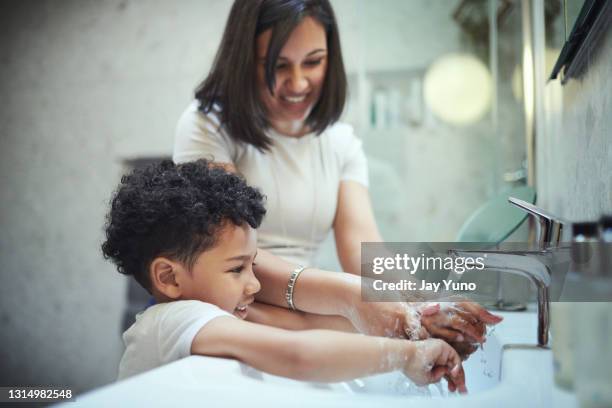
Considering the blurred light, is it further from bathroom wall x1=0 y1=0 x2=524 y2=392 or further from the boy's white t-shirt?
the boy's white t-shirt

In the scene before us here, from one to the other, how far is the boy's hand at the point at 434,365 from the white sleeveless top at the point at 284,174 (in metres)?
0.47

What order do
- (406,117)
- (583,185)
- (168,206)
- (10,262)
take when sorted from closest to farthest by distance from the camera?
(168,206)
(583,185)
(406,117)
(10,262)

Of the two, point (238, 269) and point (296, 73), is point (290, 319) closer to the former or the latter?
point (238, 269)

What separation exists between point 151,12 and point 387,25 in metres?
1.13

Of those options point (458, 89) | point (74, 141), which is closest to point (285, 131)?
point (458, 89)

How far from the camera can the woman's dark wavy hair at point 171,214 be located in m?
0.79

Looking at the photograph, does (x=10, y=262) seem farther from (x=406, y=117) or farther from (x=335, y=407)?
(x=335, y=407)

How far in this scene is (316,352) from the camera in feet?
2.10

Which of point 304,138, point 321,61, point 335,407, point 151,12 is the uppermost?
point 151,12

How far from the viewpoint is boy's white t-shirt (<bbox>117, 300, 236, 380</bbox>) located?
2.27 ft

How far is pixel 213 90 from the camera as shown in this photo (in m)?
1.09

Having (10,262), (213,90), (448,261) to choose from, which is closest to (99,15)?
(10,262)

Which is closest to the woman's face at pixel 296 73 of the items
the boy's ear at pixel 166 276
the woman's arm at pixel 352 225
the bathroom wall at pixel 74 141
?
the woman's arm at pixel 352 225

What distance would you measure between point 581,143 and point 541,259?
34cm
